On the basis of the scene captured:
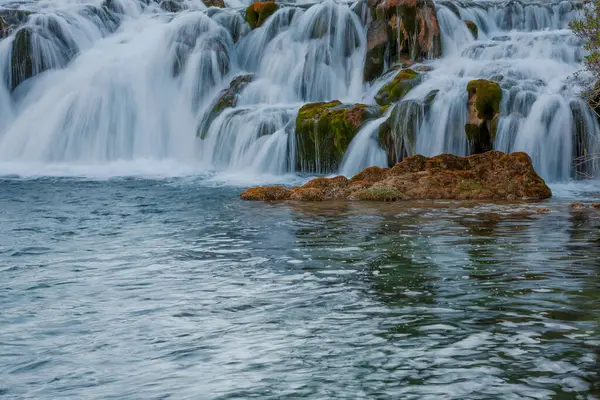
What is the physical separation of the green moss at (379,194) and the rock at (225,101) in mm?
15697

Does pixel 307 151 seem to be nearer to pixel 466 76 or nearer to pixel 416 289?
pixel 466 76

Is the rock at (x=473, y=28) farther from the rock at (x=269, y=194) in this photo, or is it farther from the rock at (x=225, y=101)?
the rock at (x=269, y=194)

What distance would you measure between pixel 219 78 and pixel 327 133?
1253cm

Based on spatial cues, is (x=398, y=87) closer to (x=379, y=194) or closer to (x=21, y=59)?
(x=379, y=194)

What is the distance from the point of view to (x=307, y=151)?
1224 inches

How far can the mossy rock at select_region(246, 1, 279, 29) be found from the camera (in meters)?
43.2

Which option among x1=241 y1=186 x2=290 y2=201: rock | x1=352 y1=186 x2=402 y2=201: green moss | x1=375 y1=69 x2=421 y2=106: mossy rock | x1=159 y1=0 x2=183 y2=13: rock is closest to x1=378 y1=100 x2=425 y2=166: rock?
x1=375 y1=69 x2=421 y2=106: mossy rock

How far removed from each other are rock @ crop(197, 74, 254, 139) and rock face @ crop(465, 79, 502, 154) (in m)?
13.7

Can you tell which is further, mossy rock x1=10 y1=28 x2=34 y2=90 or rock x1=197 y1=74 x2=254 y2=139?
mossy rock x1=10 y1=28 x2=34 y2=90

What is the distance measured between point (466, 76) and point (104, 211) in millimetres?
16735

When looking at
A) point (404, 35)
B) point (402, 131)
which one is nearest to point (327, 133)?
point (402, 131)

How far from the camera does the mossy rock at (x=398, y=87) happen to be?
32781mm

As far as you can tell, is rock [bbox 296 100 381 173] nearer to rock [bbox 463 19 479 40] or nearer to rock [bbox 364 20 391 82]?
rock [bbox 364 20 391 82]

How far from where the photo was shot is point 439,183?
920 inches
